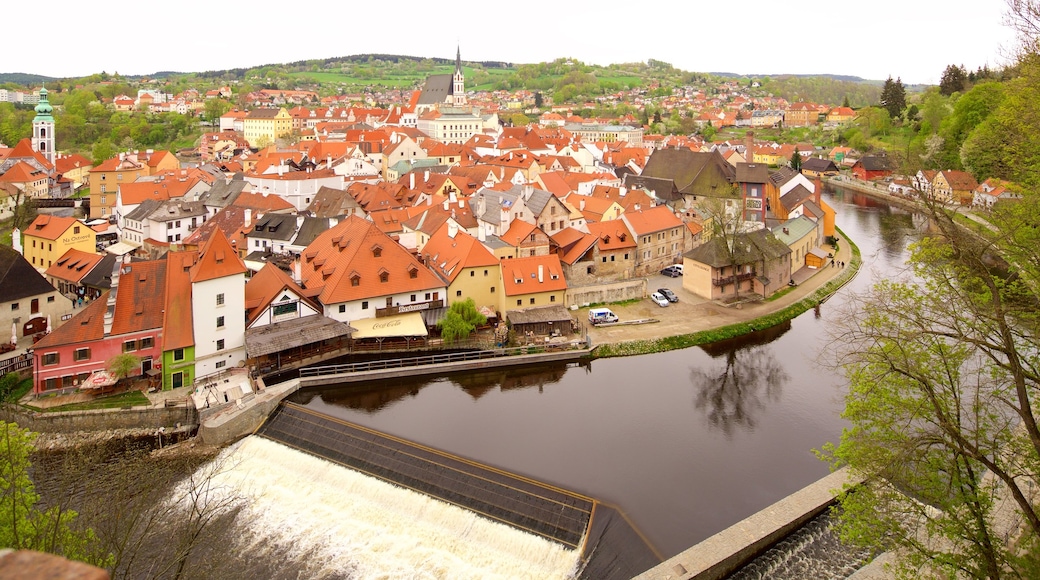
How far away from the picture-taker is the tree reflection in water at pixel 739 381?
20.4 m

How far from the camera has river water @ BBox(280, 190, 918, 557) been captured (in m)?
16.1

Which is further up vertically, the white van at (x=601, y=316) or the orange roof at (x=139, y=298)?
the orange roof at (x=139, y=298)

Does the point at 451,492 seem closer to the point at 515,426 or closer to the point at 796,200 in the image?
the point at 515,426

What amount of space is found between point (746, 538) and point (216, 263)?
1748cm

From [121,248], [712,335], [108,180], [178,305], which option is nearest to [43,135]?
[108,180]

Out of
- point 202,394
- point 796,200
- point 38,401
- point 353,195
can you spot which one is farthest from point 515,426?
point 796,200

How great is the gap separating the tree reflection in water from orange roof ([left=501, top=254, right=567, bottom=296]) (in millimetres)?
6249

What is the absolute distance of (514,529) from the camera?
48.2 feet

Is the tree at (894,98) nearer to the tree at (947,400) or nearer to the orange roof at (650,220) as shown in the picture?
the orange roof at (650,220)

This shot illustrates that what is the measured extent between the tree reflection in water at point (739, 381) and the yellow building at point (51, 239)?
28.9 meters

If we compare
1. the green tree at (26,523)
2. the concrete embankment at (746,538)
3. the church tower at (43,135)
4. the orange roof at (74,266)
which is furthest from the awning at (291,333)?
the church tower at (43,135)

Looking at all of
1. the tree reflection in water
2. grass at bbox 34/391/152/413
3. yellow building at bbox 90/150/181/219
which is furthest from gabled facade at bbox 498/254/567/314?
yellow building at bbox 90/150/181/219

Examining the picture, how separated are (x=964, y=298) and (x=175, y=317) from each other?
816 inches

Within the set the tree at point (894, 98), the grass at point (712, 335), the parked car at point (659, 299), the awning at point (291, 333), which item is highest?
the tree at point (894, 98)
